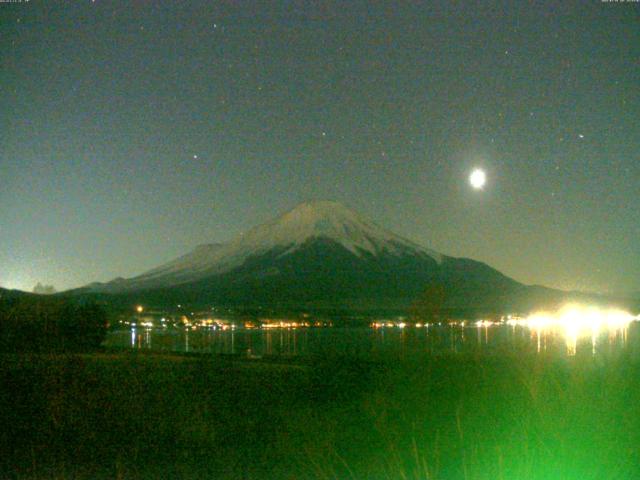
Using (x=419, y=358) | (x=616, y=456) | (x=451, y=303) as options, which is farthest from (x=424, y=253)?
(x=616, y=456)

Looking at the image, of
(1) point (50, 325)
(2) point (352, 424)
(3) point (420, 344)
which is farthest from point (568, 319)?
(2) point (352, 424)

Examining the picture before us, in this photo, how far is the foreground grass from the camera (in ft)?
29.2

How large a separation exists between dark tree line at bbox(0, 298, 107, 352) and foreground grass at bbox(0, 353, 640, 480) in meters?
22.9

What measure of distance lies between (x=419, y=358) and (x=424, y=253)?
13406cm

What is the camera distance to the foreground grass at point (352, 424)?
8906mm

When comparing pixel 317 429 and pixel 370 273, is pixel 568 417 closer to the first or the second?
pixel 317 429

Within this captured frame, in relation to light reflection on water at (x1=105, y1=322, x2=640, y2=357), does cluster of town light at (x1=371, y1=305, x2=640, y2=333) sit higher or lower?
lower

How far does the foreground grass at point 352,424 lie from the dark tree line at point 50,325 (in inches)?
901

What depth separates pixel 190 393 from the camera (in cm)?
1683

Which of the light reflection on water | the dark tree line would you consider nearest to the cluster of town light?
the light reflection on water

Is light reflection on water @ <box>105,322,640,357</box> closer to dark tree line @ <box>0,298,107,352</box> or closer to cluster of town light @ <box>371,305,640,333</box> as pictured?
dark tree line @ <box>0,298,107,352</box>

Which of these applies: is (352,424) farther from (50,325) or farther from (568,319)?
(568,319)

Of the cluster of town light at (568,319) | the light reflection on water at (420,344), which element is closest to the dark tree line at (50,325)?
the light reflection on water at (420,344)

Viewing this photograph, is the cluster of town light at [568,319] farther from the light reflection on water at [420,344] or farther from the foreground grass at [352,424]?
the foreground grass at [352,424]
